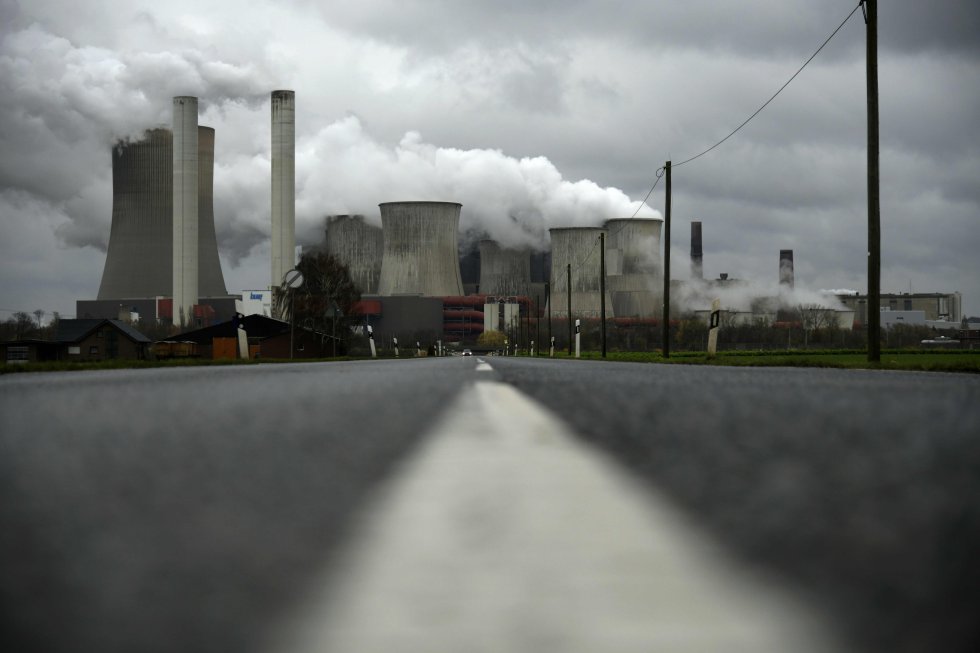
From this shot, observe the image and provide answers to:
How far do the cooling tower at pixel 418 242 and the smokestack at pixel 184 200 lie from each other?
16119 mm

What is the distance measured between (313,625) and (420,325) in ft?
354

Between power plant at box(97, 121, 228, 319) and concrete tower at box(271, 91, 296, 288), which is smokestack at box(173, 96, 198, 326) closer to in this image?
power plant at box(97, 121, 228, 319)

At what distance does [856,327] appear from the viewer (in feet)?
379

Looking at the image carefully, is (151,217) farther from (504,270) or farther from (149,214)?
(504,270)

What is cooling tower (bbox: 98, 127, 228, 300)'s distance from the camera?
87688mm

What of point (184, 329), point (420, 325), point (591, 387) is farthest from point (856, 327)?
point (591, 387)

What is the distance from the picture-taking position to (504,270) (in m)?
112

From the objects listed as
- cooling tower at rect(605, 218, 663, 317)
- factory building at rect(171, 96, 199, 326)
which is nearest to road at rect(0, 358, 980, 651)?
factory building at rect(171, 96, 199, 326)

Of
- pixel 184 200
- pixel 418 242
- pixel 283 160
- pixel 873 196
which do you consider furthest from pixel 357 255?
pixel 873 196

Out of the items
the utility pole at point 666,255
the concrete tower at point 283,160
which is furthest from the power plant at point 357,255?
the utility pole at point 666,255

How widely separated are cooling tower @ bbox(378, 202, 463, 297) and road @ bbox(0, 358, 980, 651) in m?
85.8

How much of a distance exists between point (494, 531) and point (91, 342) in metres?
62.6

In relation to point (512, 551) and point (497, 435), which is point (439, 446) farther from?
point (512, 551)

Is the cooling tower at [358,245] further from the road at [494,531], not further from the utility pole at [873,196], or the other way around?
the road at [494,531]
